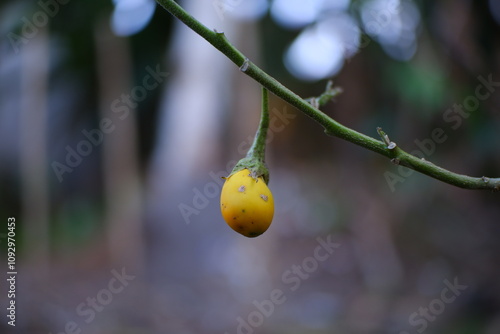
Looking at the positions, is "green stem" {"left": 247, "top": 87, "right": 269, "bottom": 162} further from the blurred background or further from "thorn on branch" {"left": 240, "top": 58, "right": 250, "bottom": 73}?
the blurred background

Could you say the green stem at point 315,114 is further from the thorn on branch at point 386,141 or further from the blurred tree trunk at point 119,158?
the blurred tree trunk at point 119,158

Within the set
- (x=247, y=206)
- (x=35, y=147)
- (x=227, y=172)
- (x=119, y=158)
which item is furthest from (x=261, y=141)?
(x=35, y=147)

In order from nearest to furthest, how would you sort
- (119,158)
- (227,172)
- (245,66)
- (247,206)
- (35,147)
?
(245,66) < (247,206) < (227,172) < (35,147) < (119,158)

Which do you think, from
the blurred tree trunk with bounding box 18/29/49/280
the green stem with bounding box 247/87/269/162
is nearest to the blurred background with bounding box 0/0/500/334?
the blurred tree trunk with bounding box 18/29/49/280

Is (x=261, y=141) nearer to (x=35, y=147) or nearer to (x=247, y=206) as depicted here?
(x=247, y=206)

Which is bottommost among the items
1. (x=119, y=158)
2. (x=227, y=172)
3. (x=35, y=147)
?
(x=227, y=172)
